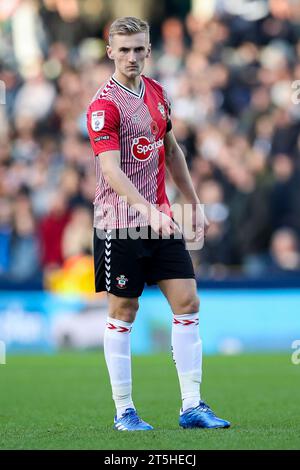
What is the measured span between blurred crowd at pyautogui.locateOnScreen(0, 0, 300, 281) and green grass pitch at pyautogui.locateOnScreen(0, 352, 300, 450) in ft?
7.26

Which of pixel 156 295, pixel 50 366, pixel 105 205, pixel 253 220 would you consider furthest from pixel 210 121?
pixel 105 205

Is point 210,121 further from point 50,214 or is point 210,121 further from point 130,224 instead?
point 130,224

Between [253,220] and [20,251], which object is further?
[20,251]

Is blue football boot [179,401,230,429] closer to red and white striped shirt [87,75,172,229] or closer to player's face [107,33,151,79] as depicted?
red and white striped shirt [87,75,172,229]

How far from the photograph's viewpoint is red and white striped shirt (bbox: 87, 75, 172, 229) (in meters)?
6.38

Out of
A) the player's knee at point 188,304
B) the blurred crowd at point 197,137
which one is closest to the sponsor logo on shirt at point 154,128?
the player's knee at point 188,304

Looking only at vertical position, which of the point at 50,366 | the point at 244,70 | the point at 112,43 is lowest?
the point at 50,366

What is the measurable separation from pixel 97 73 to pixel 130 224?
1108 cm

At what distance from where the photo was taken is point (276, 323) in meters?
13.2

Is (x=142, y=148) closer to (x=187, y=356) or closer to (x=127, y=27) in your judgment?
(x=127, y=27)

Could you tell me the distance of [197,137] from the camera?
15.5 m

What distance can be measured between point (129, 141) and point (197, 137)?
9.12 m

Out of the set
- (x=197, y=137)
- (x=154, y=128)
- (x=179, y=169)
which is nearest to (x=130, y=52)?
(x=154, y=128)

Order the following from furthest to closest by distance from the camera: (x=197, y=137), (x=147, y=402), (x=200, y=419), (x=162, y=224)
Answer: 1. (x=197, y=137)
2. (x=147, y=402)
3. (x=200, y=419)
4. (x=162, y=224)
